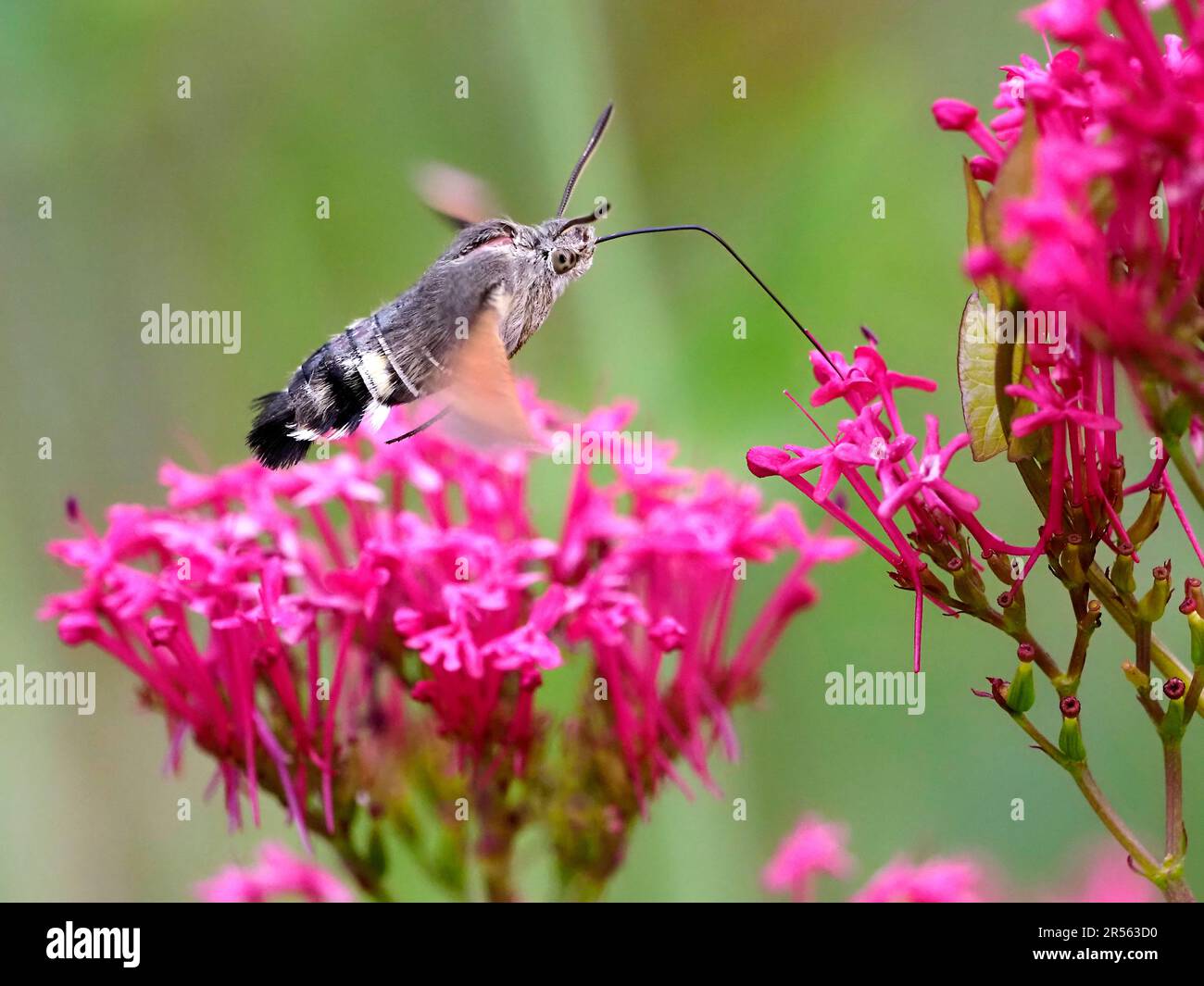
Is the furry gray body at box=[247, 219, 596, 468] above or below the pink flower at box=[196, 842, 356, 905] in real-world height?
above

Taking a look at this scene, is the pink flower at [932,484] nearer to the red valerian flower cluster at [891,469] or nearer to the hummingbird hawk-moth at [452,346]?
the red valerian flower cluster at [891,469]

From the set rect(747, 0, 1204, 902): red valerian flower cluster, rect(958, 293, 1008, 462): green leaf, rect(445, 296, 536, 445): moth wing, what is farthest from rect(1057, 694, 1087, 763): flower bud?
rect(445, 296, 536, 445): moth wing

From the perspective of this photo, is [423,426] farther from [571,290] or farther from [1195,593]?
[571,290]

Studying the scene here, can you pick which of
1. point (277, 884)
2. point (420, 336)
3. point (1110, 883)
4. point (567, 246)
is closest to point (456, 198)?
point (567, 246)

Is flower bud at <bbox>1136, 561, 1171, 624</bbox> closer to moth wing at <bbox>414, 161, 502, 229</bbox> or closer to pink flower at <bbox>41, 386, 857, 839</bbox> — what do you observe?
pink flower at <bbox>41, 386, 857, 839</bbox>
